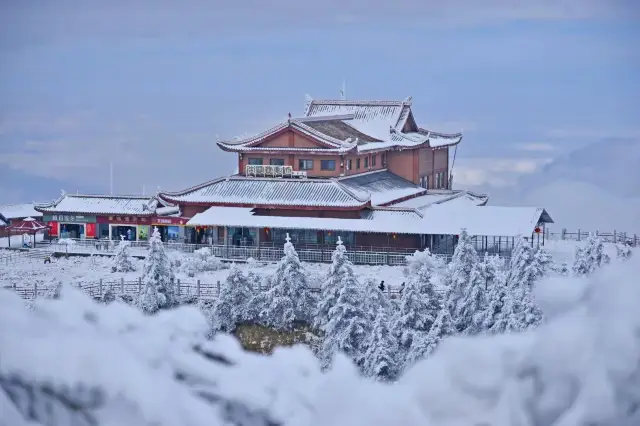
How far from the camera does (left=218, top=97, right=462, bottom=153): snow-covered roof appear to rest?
33156 millimetres

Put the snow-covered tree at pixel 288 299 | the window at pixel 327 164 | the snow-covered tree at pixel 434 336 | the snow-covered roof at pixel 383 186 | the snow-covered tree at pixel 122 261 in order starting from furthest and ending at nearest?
the window at pixel 327 164 < the snow-covered roof at pixel 383 186 < the snow-covered tree at pixel 122 261 < the snow-covered tree at pixel 288 299 < the snow-covered tree at pixel 434 336

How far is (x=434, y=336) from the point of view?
2095cm

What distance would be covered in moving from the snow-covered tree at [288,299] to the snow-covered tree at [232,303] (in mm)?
455

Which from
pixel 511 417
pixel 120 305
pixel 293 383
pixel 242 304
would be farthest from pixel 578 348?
pixel 242 304

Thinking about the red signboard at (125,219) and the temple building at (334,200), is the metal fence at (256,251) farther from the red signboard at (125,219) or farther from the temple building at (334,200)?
the red signboard at (125,219)

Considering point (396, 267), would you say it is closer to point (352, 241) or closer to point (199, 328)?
point (352, 241)

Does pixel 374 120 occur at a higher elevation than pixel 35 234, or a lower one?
higher

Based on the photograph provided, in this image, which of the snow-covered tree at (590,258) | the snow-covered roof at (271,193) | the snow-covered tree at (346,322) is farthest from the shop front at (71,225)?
the snow-covered tree at (590,258)

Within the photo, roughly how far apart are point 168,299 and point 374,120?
16.2m

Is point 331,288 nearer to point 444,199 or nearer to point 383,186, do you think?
point 383,186

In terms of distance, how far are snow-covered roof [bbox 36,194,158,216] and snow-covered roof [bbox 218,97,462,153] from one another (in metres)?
2.94

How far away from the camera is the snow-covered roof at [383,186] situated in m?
33.0

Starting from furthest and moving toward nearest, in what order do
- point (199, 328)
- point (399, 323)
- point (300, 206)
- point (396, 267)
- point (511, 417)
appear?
point (300, 206)
point (396, 267)
point (399, 323)
point (199, 328)
point (511, 417)

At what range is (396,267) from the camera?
28.7 meters
